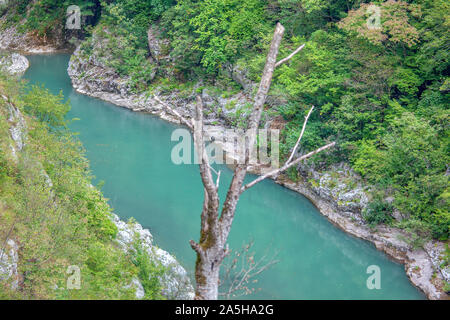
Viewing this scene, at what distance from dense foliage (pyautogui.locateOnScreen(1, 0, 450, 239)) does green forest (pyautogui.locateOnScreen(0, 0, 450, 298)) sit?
48 mm

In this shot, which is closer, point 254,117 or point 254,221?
point 254,117

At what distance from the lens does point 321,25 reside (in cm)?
2048

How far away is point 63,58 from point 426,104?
31.1 m

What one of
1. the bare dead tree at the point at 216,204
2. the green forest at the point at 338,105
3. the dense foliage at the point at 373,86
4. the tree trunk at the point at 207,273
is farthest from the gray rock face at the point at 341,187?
the tree trunk at the point at 207,273

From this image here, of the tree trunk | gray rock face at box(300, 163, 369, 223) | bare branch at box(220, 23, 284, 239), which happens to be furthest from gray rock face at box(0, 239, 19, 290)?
gray rock face at box(300, 163, 369, 223)

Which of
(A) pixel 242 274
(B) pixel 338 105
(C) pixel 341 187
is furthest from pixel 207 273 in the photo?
(B) pixel 338 105

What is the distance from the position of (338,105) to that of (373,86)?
5.67 feet

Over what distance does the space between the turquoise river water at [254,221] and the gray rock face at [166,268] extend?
1329 millimetres

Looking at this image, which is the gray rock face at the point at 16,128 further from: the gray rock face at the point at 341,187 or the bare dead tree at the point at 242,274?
the gray rock face at the point at 341,187

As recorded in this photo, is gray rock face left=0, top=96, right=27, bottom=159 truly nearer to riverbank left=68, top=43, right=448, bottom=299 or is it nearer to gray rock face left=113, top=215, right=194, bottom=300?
gray rock face left=113, top=215, right=194, bottom=300

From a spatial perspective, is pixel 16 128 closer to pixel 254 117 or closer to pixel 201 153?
pixel 201 153

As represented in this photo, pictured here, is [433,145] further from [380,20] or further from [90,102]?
[90,102]

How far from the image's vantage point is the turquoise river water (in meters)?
12.8

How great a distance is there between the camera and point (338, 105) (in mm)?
17266
